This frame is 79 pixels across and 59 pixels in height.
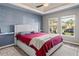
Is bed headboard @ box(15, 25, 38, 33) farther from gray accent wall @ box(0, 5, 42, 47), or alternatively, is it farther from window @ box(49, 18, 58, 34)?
window @ box(49, 18, 58, 34)

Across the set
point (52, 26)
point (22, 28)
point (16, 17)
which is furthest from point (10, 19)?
point (52, 26)

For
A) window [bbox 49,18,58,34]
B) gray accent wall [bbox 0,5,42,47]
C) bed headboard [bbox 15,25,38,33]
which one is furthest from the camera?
bed headboard [bbox 15,25,38,33]

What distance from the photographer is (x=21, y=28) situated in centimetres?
304

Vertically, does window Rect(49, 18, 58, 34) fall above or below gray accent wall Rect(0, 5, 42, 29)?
below

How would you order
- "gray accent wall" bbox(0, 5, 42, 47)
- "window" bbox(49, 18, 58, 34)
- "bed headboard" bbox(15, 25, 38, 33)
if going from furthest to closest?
"bed headboard" bbox(15, 25, 38, 33), "gray accent wall" bbox(0, 5, 42, 47), "window" bbox(49, 18, 58, 34)

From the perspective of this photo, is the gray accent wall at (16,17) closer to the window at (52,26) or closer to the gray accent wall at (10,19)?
the gray accent wall at (10,19)

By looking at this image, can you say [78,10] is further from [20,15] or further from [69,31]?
[20,15]

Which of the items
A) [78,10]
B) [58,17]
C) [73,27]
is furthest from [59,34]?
[78,10]

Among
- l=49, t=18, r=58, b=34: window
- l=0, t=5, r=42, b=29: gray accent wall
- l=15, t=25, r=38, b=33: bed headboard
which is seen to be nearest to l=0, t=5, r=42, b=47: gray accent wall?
l=0, t=5, r=42, b=29: gray accent wall

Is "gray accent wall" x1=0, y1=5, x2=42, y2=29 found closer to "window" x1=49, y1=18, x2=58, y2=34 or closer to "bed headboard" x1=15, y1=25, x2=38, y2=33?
"bed headboard" x1=15, y1=25, x2=38, y2=33

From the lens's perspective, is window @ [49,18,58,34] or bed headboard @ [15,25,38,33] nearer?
window @ [49,18,58,34]

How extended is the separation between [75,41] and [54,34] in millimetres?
726

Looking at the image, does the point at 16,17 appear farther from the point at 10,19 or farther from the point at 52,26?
the point at 52,26

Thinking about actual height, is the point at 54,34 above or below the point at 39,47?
above
